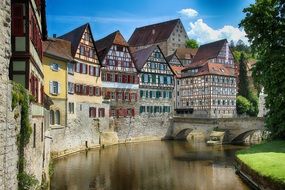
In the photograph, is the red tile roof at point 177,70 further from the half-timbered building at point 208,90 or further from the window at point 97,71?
the window at point 97,71

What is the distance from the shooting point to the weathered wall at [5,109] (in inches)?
340

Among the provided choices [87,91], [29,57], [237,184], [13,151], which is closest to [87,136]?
[87,91]

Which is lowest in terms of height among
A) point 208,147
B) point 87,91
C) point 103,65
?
point 208,147

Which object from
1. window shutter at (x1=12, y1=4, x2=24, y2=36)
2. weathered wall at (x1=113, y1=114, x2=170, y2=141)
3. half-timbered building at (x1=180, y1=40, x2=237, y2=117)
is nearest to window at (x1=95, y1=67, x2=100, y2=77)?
weathered wall at (x1=113, y1=114, x2=170, y2=141)

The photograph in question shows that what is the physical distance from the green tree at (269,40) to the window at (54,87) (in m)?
16.5

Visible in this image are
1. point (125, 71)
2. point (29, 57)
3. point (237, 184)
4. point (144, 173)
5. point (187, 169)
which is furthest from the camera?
point (125, 71)

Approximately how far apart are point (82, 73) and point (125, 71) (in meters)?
9.42

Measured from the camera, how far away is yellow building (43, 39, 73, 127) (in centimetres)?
3238

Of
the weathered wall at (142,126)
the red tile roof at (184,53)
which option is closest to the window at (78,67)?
the weathered wall at (142,126)

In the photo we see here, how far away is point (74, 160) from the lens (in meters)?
30.9

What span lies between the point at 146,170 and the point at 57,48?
14.5 metres

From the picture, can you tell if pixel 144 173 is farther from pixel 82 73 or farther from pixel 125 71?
pixel 125 71

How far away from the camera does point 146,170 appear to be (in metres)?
27.5

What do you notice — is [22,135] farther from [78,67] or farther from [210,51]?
[210,51]
